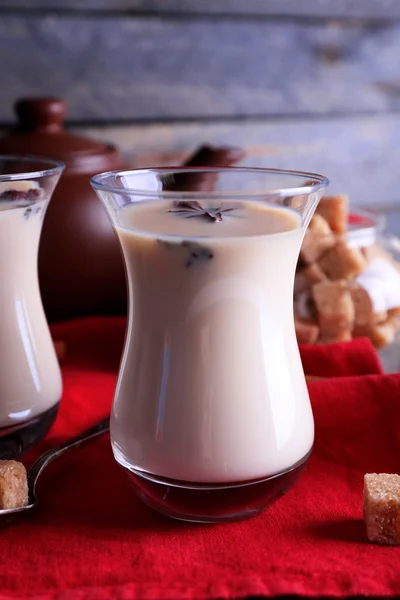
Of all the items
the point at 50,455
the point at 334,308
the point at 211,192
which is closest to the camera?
the point at 211,192

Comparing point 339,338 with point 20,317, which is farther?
point 339,338

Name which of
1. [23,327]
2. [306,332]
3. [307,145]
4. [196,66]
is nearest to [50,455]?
[23,327]

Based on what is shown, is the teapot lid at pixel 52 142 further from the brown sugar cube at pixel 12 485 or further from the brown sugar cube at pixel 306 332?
the brown sugar cube at pixel 12 485

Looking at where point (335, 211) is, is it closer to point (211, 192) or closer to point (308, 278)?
point (308, 278)

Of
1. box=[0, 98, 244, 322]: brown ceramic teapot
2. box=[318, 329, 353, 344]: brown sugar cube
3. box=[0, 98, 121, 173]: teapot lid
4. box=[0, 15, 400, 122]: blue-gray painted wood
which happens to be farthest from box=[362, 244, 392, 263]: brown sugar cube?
box=[0, 15, 400, 122]: blue-gray painted wood

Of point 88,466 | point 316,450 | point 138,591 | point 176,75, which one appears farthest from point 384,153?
point 138,591
